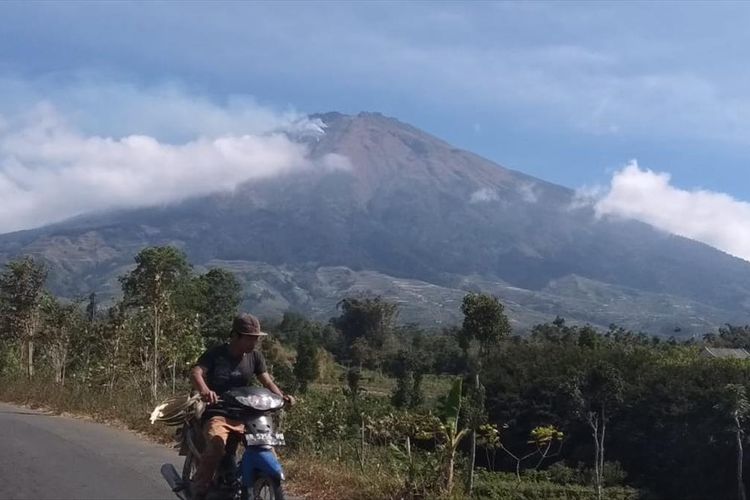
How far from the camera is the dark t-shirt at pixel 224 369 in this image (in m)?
6.16

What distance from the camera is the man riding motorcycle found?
5840 mm

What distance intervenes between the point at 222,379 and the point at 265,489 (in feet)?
2.76

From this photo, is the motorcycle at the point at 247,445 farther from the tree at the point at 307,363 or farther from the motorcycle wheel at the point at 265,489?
the tree at the point at 307,363

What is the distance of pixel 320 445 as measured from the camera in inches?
377

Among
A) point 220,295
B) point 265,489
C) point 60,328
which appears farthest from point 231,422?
point 220,295

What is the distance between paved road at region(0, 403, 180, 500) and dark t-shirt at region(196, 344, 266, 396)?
1.49 metres

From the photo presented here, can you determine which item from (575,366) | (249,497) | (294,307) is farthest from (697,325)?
(249,497)

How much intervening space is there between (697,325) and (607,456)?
129772mm

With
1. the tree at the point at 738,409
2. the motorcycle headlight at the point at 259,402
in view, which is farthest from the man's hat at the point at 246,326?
the tree at the point at 738,409

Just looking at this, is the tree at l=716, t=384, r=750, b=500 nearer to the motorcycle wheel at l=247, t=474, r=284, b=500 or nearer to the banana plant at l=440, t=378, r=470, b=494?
the banana plant at l=440, t=378, r=470, b=494

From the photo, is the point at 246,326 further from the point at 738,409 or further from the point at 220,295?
the point at 220,295

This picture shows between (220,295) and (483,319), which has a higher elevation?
(483,319)

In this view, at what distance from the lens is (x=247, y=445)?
5.66 metres

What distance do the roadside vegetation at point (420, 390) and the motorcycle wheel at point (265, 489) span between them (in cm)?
123
